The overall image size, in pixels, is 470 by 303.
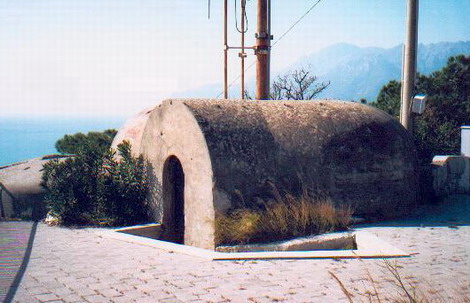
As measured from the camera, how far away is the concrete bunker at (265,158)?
8.04 meters

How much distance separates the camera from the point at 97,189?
9211mm

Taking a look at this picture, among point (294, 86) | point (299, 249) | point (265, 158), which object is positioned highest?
point (294, 86)

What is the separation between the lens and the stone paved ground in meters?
4.84

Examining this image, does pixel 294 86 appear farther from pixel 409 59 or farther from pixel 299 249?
pixel 299 249

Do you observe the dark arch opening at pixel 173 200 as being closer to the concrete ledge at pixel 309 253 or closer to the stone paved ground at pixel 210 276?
the concrete ledge at pixel 309 253

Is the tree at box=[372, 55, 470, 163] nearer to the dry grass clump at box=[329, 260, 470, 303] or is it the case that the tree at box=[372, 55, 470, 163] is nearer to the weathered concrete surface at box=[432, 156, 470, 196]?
the weathered concrete surface at box=[432, 156, 470, 196]

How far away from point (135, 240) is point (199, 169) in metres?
1.55

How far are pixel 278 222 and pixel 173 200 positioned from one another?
2.48 m

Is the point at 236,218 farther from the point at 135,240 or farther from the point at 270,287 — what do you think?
the point at 270,287

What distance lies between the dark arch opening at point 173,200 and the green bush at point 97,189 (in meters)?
0.48

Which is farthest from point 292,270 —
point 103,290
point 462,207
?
point 462,207

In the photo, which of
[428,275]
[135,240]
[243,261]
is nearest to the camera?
[428,275]

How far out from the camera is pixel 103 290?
198 inches

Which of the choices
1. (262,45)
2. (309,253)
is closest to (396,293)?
(309,253)
